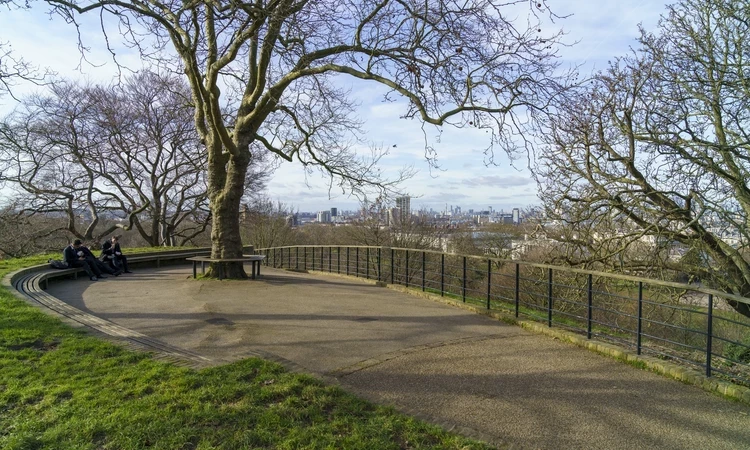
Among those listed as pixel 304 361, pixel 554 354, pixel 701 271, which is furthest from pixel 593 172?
pixel 304 361

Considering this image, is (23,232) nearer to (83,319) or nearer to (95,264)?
(95,264)

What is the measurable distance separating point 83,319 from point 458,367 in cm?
544

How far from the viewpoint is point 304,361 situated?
5.58 m

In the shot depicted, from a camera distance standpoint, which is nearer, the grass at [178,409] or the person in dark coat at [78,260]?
the grass at [178,409]

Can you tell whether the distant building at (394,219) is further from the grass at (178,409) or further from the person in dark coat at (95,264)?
the grass at (178,409)

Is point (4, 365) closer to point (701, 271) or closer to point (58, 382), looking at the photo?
point (58, 382)

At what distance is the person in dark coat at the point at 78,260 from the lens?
1347 centimetres

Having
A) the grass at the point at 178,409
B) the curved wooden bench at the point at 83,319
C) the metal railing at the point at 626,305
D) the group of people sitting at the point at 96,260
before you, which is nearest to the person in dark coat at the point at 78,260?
the group of people sitting at the point at 96,260

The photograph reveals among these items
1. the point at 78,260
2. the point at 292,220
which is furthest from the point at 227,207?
the point at 292,220

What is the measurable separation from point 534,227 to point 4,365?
10.9m

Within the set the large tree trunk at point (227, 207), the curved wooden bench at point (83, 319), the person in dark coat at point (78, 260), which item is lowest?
the curved wooden bench at point (83, 319)

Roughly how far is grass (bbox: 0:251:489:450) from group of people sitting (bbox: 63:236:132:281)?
9198 millimetres

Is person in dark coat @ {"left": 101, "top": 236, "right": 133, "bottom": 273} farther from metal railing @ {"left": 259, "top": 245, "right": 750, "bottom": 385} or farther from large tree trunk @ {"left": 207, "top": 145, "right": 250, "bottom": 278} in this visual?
metal railing @ {"left": 259, "top": 245, "right": 750, "bottom": 385}

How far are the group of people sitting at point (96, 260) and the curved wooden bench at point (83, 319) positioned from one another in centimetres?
51
